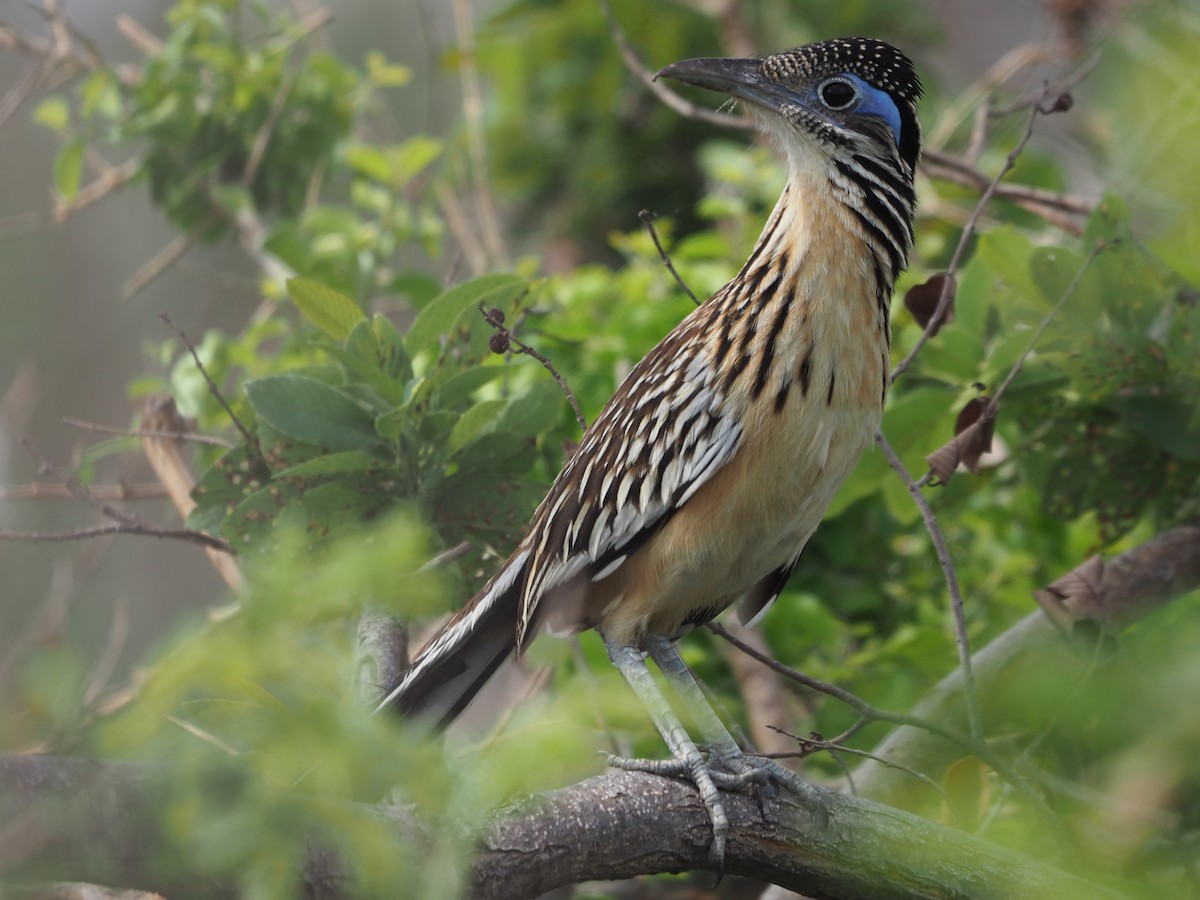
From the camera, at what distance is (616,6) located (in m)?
5.01

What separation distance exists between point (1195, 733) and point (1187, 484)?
254 centimetres

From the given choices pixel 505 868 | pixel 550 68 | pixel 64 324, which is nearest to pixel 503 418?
pixel 505 868

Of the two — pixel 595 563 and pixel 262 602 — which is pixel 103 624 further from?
pixel 262 602

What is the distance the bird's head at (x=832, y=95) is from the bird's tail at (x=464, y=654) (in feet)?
3.17

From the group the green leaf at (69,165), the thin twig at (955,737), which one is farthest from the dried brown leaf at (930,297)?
the green leaf at (69,165)

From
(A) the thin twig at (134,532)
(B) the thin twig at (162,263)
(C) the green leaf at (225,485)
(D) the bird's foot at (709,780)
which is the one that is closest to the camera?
(D) the bird's foot at (709,780)

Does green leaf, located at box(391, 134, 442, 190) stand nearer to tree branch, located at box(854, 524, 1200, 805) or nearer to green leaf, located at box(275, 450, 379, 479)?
green leaf, located at box(275, 450, 379, 479)

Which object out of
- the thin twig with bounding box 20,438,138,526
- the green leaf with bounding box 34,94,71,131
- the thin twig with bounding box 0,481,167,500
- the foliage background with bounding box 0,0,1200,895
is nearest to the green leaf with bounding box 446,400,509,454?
the foliage background with bounding box 0,0,1200,895

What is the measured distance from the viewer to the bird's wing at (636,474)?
7.84 ft

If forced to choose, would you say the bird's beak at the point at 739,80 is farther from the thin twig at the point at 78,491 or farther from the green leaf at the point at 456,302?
the thin twig at the point at 78,491

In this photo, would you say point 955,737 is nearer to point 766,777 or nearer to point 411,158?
point 766,777

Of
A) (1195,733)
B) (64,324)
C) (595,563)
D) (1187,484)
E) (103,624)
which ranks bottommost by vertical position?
(1187,484)

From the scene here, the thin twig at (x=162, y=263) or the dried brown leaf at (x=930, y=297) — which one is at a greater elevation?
the thin twig at (x=162, y=263)

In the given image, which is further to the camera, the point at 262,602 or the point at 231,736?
the point at 231,736
